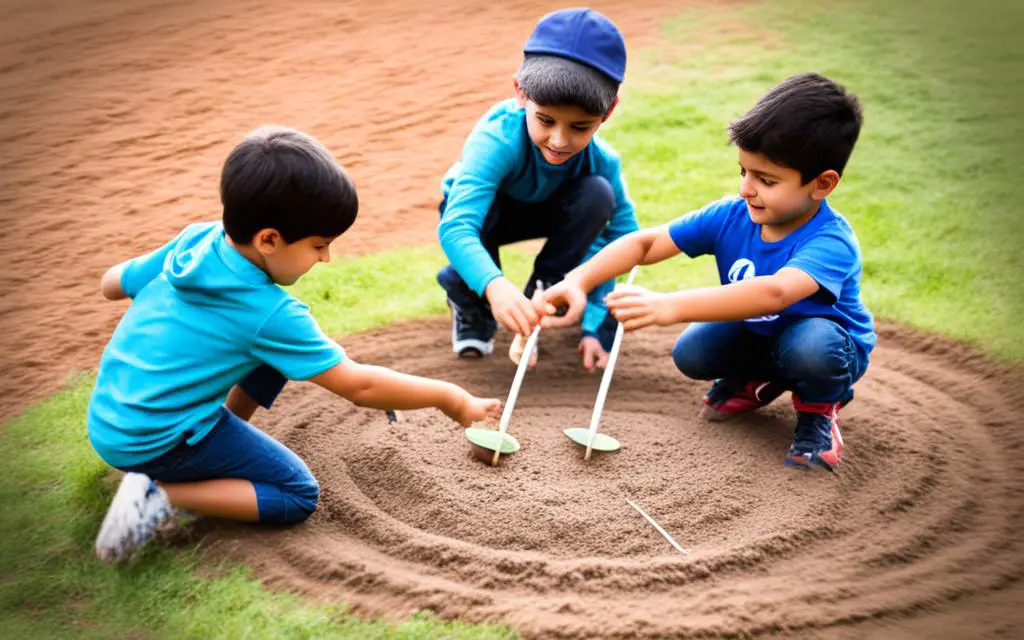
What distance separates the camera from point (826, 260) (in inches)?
125

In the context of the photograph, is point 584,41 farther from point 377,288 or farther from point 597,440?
point 377,288

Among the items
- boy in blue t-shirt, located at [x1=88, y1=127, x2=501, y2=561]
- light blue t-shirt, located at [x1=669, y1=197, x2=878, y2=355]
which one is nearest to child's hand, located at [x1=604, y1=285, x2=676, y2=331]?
light blue t-shirt, located at [x1=669, y1=197, x2=878, y2=355]

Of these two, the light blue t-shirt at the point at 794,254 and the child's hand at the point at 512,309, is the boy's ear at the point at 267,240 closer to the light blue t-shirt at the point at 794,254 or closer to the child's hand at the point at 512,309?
the child's hand at the point at 512,309

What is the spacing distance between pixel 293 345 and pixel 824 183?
1.68 m

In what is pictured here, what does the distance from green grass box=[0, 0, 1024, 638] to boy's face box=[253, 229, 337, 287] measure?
81cm

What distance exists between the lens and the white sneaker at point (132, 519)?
9.11ft

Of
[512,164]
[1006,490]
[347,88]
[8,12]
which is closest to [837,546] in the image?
[1006,490]

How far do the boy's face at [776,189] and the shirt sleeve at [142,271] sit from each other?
5.69 feet

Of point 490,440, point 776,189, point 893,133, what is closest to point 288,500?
point 490,440

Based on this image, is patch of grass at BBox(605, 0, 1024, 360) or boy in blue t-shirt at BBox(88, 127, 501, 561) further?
patch of grass at BBox(605, 0, 1024, 360)

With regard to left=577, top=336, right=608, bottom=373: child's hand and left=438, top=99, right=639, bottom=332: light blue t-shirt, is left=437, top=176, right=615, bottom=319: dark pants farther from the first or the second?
left=577, top=336, right=608, bottom=373: child's hand

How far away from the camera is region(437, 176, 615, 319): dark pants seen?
13.4ft

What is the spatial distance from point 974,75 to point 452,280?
4.65 meters

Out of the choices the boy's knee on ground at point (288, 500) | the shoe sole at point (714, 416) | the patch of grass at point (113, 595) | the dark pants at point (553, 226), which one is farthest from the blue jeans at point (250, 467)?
the shoe sole at point (714, 416)
